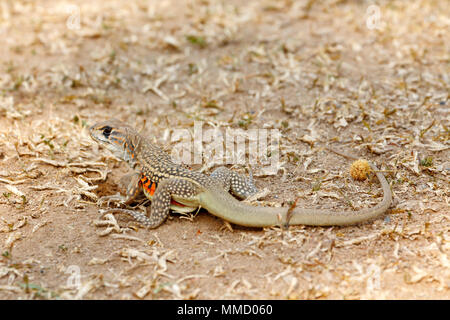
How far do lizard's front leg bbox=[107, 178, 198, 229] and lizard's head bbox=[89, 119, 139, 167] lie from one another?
893 millimetres

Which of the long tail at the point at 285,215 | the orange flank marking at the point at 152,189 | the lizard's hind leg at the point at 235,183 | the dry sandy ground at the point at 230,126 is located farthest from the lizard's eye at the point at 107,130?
the long tail at the point at 285,215

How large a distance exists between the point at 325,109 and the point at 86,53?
501 cm

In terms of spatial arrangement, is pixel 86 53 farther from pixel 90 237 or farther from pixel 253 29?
pixel 90 237

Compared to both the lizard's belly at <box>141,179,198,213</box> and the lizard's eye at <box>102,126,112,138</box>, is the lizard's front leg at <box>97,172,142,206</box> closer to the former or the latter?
the lizard's belly at <box>141,179,198,213</box>

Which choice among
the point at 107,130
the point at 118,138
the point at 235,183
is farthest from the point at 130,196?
the point at 235,183

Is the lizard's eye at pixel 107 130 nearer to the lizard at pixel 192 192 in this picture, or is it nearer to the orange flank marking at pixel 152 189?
the lizard at pixel 192 192

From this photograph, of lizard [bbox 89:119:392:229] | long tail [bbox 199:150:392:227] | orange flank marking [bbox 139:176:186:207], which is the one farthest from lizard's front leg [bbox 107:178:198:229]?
long tail [bbox 199:150:392:227]

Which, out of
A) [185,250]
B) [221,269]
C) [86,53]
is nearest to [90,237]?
[185,250]

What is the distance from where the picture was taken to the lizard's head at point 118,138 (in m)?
5.59

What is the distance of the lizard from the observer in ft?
15.2

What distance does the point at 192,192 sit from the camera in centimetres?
495

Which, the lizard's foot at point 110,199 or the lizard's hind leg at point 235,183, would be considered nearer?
the lizard's hind leg at point 235,183

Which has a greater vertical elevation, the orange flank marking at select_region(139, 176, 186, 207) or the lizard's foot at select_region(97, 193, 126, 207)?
the orange flank marking at select_region(139, 176, 186, 207)

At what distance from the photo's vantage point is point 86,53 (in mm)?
8555
